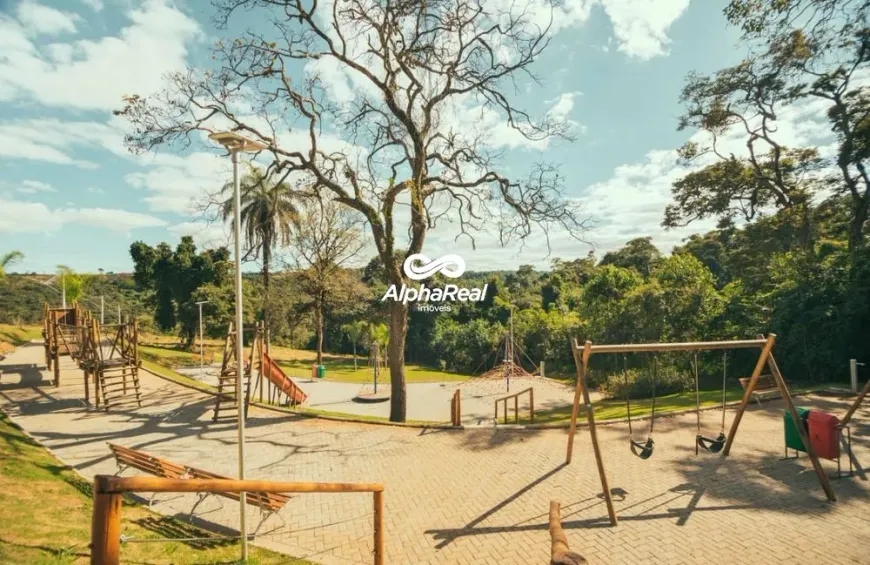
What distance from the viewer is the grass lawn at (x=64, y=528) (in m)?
4.72

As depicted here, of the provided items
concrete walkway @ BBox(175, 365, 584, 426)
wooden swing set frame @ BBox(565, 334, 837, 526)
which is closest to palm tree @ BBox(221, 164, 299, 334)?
concrete walkway @ BBox(175, 365, 584, 426)

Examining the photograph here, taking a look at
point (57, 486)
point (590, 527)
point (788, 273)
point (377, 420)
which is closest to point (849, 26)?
point (788, 273)

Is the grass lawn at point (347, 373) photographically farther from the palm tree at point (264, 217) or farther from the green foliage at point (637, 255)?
the green foliage at point (637, 255)

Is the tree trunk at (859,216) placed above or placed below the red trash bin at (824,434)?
above

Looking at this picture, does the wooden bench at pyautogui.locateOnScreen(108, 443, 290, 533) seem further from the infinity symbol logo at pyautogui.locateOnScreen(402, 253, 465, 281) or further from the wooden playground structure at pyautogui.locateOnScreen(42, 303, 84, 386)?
the wooden playground structure at pyautogui.locateOnScreen(42, 303, 84, 386)

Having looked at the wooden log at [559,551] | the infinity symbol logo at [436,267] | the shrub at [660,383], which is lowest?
the shrub at [660,383]

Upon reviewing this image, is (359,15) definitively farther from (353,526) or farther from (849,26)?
(849,26)

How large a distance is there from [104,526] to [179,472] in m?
5.66

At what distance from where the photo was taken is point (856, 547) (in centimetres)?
564

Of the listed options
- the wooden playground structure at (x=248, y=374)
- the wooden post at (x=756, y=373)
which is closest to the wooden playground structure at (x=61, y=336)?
the wooden playground structure at (x=248, y=374)

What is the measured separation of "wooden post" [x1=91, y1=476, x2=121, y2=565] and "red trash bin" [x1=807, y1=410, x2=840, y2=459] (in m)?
10.2

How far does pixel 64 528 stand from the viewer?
5.32 m

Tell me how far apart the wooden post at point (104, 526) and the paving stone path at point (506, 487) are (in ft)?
13.4

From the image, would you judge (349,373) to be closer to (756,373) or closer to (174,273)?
(174,273)
